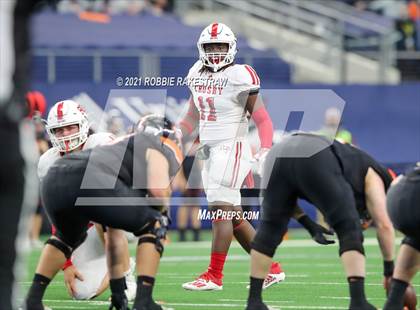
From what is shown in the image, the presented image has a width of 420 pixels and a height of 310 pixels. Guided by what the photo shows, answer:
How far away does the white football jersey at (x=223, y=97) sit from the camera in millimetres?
8586

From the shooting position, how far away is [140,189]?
655cm

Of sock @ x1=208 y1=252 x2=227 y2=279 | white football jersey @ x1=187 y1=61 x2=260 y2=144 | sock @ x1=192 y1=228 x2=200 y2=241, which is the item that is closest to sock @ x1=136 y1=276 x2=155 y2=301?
sock @ x1=208 y1=252 x2=227 y2=279

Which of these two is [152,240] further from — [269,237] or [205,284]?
[205,284]

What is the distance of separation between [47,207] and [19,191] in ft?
6.82

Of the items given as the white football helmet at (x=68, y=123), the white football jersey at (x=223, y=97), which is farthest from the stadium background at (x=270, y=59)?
the white football helmet at (x=68, y=123)

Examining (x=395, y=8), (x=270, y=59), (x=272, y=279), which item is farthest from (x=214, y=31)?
(x=395, y=8)

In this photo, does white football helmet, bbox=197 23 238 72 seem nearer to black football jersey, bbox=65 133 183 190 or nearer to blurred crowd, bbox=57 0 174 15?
black football jersey, bbox=65 133 183 190

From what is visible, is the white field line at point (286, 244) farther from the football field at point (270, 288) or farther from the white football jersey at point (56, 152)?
the white football jersey at point (56, 152)

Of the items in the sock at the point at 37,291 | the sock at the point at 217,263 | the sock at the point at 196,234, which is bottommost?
the sock at the point at 196,234

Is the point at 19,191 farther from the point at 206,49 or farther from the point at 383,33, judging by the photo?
the point at 383,33

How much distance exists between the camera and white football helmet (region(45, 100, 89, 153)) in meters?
7.41

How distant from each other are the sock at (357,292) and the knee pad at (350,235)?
15 centimetres

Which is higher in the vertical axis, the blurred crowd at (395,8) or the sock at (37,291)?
the sock at (37,291)

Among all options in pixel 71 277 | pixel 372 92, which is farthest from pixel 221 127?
pixel 372 92
